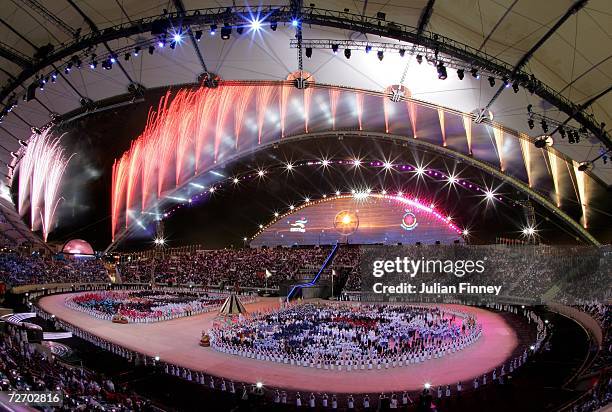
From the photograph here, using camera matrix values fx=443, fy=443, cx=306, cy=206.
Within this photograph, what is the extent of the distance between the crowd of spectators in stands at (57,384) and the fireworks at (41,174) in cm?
3067

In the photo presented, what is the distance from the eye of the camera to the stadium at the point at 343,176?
50.0ft

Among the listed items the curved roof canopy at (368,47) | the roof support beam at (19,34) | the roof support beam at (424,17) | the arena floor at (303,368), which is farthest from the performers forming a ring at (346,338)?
the roof support beam at (19,34)

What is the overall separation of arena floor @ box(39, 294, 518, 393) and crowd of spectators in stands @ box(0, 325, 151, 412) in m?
4.82

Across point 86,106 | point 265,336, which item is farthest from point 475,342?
point 86,106

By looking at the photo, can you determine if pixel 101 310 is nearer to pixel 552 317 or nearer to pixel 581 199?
pixel 552 317

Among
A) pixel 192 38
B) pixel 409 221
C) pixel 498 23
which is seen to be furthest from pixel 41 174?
pixel 498 23

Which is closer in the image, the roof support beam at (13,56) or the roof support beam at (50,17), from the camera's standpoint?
the roof support beam at (50,17)

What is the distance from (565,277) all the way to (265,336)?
809 inches

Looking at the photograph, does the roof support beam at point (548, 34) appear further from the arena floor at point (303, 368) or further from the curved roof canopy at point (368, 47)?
the arena floor at point (303, 368)

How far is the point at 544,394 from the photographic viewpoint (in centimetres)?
1339

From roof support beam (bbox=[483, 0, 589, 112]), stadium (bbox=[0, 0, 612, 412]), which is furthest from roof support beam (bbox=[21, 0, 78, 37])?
roof support beam (bbox=[483, 0, 589, 112])

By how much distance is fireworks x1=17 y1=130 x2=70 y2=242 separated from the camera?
129ft

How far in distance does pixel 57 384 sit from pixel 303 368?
973 cm
